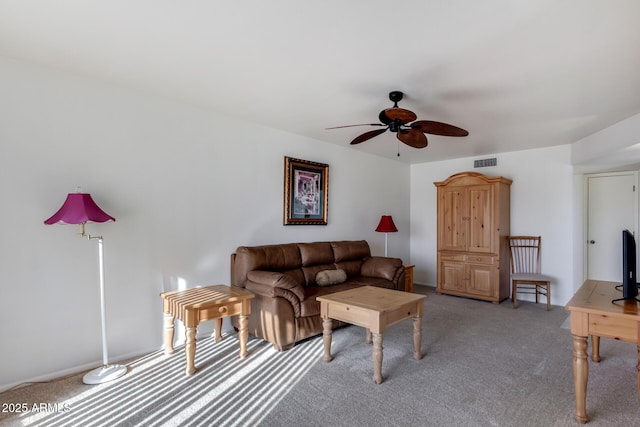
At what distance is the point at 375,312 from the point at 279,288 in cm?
101

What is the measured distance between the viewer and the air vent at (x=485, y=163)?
545 centimetres

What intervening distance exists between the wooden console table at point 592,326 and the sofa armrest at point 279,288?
2.09 m

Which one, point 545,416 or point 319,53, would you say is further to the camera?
point 319,53

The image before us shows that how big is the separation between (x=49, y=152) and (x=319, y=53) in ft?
7.26

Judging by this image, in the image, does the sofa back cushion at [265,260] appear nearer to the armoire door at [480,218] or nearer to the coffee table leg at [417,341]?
the coffee table leg at [417,341]

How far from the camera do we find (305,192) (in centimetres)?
449

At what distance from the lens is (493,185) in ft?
16.4

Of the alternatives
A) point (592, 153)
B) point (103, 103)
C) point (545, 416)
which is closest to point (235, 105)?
point (103, 103)

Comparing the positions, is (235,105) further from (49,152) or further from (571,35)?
(571,35)

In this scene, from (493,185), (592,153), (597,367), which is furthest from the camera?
(493,185)

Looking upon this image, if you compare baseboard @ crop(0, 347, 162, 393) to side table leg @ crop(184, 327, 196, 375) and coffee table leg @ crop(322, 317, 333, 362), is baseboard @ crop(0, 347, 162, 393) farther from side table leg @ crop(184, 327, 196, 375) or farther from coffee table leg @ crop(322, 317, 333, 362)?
coffee table leg @ crop(322, 317, 333, 362)

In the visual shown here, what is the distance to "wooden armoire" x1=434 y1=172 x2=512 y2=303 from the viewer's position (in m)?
4.95

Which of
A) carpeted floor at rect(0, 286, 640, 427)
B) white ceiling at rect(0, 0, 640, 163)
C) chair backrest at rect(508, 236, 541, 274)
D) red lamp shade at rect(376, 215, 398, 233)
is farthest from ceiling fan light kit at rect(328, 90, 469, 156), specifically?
chair backrest at rect(508, 236, 541, 274)

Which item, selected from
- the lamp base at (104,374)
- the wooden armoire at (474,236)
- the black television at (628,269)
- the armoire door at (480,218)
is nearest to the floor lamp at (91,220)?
the lamp base at (104,374)
